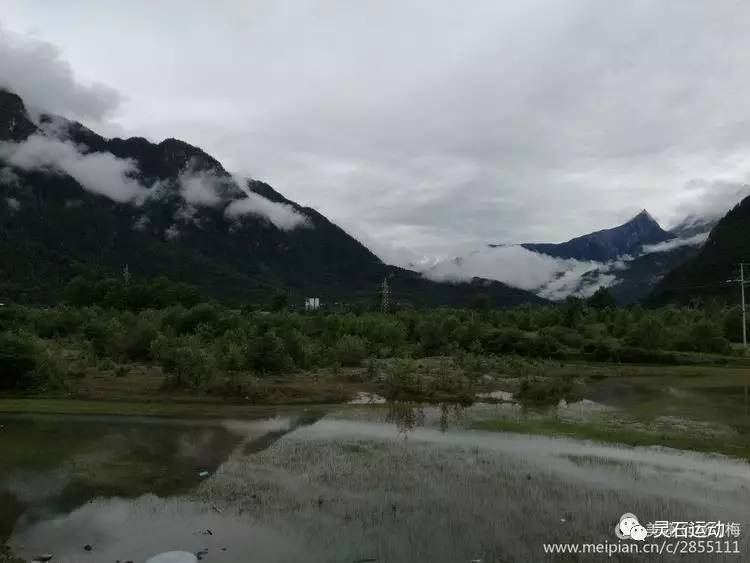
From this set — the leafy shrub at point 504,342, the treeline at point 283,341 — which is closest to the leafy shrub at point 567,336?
the treeline at point 283,341

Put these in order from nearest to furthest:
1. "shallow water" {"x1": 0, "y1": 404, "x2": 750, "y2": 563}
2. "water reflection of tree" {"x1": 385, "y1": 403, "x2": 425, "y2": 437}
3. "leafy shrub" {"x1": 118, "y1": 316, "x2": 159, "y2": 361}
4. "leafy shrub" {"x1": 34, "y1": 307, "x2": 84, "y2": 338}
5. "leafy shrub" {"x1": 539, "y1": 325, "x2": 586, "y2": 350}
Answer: "shallow water" {"x1": 0, "y1": 404, "x2": 750, "y2": 563}, "water reflection of tree" {"x1": 385, "y1": 403, "x2": 425, "y2": 437}, "leafy shrub" {"x1": 118, "y1": 316, "x2": 159, "y2": 361}, "leafy shrub" {"x1": 539, "y1": 325, "x2": 586, "y2": 350}, "leafy shrub" {"x1": 34, "y1": 307, "x2": 84, "y2": 338}

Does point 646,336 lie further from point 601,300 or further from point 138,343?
point 601,300

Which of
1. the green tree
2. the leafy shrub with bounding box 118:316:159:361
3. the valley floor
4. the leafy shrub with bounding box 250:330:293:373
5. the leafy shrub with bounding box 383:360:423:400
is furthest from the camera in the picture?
the green tree

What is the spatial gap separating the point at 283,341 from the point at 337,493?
37.2 meters

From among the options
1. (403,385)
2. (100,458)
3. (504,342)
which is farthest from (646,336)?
(100,458)

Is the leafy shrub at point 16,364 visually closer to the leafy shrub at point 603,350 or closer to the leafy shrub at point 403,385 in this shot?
the leafy shrub at point 403,385

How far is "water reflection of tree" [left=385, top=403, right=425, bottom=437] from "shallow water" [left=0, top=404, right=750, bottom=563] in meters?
1.23

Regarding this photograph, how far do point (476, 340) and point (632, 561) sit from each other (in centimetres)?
6049

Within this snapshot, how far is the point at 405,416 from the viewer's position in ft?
112

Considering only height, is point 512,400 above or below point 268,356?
below

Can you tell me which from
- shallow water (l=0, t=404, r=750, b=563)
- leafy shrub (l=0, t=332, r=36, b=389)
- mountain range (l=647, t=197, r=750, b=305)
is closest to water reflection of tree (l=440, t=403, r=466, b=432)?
shallow water (l=0, t=404, r=750, b=563)

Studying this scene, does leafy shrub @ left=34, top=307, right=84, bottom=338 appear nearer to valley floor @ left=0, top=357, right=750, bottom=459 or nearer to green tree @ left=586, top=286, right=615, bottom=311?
valley floor @ left=0, top=357, right=750, bottom=459

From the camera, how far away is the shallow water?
15320mm

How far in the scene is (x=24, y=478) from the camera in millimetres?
21344
